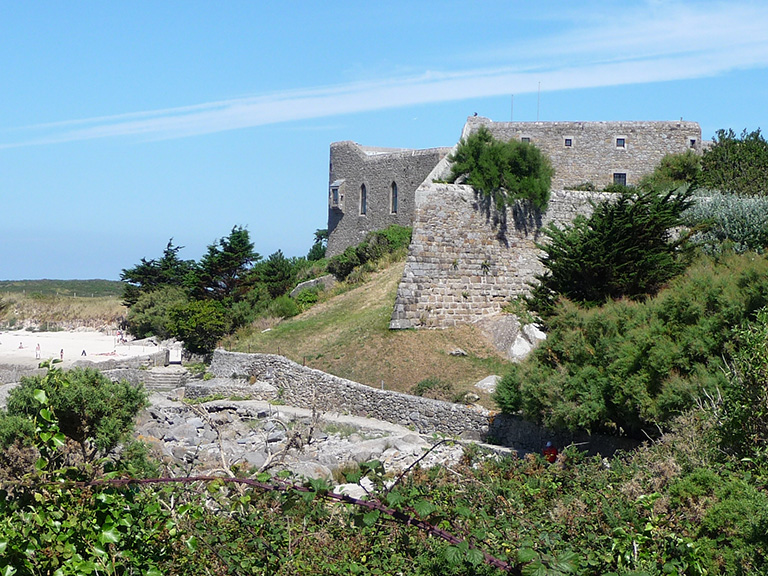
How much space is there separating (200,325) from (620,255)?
2050 cm

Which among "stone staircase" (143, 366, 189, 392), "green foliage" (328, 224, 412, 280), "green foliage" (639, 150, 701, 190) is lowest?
"stone staircase" (143, 366, 189, 392)

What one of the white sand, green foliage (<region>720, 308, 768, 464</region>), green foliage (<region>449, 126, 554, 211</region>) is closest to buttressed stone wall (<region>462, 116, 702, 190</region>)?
green foliage (<region>449, 126, 554, 211</region>)

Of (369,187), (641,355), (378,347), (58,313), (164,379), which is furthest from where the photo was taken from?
(58,313)

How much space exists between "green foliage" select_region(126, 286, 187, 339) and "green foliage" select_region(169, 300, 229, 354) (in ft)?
25.7

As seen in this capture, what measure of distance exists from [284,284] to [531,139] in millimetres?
12568

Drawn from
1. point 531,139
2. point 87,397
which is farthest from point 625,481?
point 531,139

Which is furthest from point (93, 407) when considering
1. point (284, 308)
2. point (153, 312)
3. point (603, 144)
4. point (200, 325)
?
point (153, 312)

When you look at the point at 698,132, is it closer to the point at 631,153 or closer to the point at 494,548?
the point at 631,153

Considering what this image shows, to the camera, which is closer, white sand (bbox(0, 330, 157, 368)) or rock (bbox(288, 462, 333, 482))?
rock (bbox(288, 462, 333, 482))

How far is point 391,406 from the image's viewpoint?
2108 cm

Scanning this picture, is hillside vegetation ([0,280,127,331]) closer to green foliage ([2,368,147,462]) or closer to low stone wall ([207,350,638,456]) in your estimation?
low stone wall ([207,350,638,456])

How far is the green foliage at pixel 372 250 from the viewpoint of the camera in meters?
34.1

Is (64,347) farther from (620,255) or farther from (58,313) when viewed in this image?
(620,255)

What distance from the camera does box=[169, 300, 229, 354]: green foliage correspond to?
34375 mm
